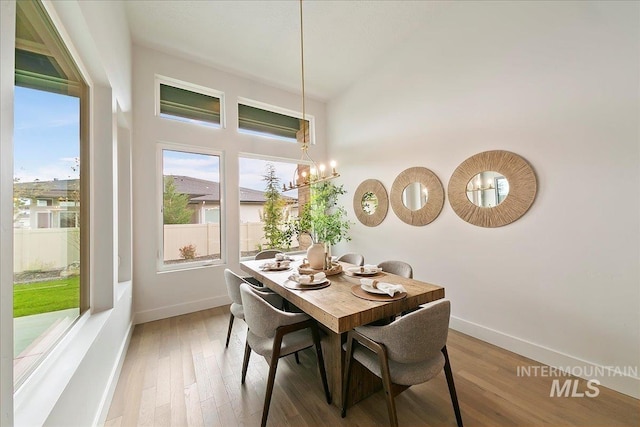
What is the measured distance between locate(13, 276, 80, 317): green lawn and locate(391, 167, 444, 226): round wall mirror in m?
3.41

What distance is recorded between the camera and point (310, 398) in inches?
71.0

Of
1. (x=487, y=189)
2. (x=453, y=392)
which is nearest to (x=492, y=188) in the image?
(x=487, y=189)

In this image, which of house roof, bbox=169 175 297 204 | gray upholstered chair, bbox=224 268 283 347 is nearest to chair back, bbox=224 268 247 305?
gray upholstered chair, bbox=224 268 283 347

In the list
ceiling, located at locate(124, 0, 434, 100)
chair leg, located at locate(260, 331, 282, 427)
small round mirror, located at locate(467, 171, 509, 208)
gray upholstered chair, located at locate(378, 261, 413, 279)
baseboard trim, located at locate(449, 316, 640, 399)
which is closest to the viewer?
chair leg, located at locate(260, 331, 282, 427)

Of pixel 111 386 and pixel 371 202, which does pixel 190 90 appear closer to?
pixel 371 202

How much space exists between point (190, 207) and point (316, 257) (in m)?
2.29

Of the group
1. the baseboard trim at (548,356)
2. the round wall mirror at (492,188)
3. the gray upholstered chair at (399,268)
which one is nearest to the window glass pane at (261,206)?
the gray upholstered chair at (399,268)

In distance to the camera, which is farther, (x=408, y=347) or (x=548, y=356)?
(x=548, y=356)

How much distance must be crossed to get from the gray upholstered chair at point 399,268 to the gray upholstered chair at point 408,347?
35.6 inches

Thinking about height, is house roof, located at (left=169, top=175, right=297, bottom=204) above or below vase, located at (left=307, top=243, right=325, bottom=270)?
above

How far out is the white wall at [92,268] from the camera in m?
0.81

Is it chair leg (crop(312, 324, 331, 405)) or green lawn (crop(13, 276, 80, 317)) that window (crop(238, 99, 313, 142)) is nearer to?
green lawn (crop(13, 276, 80, 317))

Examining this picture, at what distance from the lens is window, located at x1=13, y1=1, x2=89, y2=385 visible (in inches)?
44.0

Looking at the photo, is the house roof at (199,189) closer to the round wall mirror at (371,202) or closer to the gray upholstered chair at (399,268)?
the round wall mirror at (371,202)
